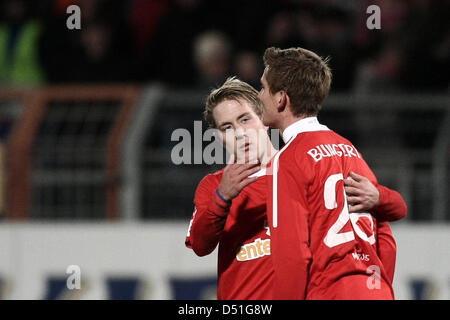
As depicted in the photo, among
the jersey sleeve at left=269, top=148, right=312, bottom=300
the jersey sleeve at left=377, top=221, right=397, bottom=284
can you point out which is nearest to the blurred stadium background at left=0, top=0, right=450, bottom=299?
the jersey sleeve at left=377, top=221, right=397, bottom=284

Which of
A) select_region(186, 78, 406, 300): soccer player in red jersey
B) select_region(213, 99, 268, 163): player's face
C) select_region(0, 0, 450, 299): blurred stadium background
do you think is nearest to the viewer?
select_region(186, 78, 406, 300): soccer player in red jersey

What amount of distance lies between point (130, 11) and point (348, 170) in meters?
6.71

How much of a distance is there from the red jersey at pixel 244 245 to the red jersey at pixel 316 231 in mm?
644

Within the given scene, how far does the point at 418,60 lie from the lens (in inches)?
356

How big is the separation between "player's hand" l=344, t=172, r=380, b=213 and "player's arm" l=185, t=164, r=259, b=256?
395 mm

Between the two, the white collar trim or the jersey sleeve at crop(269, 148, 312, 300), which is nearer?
the jersey sleeve at crop(269, 148, 312, 300)

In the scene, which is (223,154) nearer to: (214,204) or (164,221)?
(164,221)

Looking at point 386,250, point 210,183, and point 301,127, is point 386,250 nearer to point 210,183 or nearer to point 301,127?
point 301,127

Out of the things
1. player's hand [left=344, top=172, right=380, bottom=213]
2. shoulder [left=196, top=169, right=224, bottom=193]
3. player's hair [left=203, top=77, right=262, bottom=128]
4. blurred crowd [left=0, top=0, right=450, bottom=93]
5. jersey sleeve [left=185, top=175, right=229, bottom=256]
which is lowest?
jersey sleeve [left=185, top=175, right=229, bottom=256]

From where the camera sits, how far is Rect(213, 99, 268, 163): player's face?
429 cm

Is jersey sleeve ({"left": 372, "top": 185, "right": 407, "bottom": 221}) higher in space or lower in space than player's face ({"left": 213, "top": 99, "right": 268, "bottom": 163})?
lower

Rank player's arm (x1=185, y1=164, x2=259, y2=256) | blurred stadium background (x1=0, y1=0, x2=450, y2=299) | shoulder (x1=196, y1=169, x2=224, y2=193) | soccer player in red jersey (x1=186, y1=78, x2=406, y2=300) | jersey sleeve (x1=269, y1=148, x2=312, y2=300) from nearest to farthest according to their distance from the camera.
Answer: jersey sleeve (x1=269, y1=148, x2=312, y2=300) < player's arm (x1=185, y1=164, x2=259, y2=256) < soccer player in red jersey (x1=186, y1=78, x2=406, y2=300) < shoulder (x1=196, y1=169, x2=224, y2=193) < blurred stadium background (x1=0, y1=0, x2=450, y2=299)

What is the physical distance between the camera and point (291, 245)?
3.54 meters

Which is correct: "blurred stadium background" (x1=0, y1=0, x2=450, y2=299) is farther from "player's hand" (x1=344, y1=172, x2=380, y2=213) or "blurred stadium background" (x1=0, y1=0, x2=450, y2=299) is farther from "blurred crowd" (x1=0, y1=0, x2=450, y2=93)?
"player's hand" (x1=344, y1=172, x2=380, y2=213)
